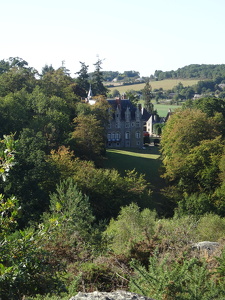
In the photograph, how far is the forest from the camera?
10.2m

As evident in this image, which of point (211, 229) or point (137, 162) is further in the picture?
point (137, 162)

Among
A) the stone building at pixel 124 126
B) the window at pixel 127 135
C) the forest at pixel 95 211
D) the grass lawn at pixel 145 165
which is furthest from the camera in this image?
→ the window at pixel 127 135

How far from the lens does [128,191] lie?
3359 cm

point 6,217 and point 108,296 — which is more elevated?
point 6,217

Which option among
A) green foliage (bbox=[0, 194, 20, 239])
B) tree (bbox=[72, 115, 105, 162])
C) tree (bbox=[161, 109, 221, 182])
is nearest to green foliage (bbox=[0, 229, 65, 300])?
green foliage (bbox=[0, 194, 20, 239])

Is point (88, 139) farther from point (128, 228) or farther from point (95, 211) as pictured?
point (128, 228)

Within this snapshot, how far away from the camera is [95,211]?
103 feet

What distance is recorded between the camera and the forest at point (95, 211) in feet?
33.4

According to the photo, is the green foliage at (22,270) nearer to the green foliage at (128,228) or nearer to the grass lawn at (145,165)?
the green foliage at (128,228)

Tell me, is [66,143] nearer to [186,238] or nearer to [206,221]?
[206,221]

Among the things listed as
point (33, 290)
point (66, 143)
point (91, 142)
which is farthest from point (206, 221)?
point (91, 142)

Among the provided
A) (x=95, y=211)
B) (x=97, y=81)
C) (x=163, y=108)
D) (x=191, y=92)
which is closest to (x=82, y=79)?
(x=97, y=81)

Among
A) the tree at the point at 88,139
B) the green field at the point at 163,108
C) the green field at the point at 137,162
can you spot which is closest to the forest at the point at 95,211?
the tree at the point at 88,139

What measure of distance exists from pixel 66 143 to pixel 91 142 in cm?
531
